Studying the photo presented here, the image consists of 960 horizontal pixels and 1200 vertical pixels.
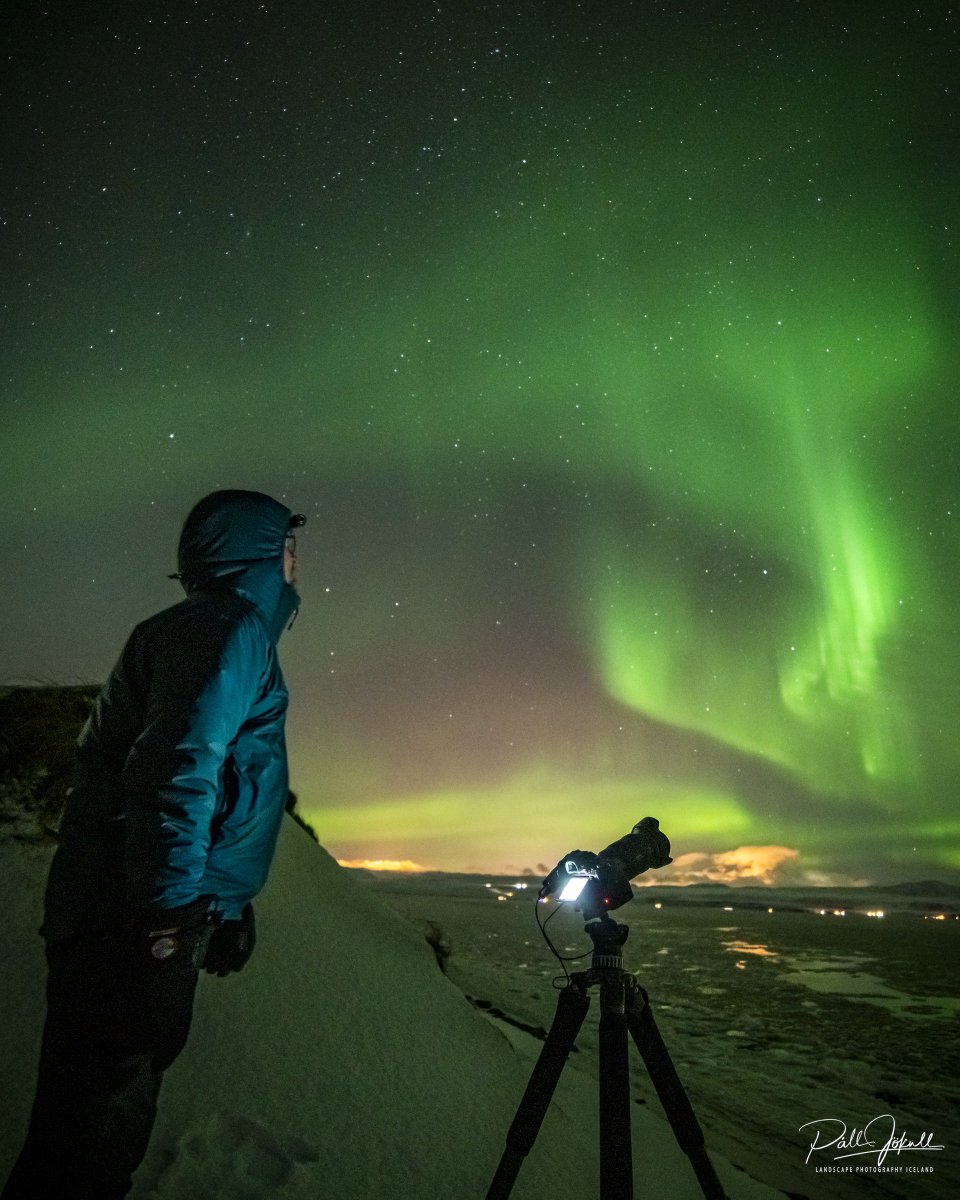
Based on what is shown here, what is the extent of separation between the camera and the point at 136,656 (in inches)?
83.4

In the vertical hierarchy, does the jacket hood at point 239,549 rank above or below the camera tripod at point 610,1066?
above

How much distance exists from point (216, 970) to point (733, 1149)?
159 inches

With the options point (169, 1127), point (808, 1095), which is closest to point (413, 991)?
point (169, 1127)

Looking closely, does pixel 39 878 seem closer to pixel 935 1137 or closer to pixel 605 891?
pixel 605 891

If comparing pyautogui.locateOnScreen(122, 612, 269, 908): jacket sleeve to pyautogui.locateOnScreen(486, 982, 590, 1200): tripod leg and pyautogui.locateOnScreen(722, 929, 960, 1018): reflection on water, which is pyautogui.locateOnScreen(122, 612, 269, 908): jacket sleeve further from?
pyautogui.locateOnScreen(722, 929, 960, 1018): reflection on water

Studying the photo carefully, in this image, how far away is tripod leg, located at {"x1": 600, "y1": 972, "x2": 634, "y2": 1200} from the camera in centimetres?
217

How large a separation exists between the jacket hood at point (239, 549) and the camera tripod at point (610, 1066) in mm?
1727

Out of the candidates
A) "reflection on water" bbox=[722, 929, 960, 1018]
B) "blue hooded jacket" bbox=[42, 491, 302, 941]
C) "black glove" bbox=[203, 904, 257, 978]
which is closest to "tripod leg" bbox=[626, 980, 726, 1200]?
"black glove" bbox=[203, 904, 257, 978]

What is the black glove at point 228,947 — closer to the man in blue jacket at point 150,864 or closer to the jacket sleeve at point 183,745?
the man in blue jacket at point 150,864

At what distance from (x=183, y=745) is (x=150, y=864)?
30 cm

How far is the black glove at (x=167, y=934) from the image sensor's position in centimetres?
167

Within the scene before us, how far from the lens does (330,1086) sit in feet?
10.3

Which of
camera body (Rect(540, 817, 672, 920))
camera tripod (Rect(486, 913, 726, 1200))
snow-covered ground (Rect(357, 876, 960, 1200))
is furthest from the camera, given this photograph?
snow-covered ground (Rect(357, 876, 960, 1200))

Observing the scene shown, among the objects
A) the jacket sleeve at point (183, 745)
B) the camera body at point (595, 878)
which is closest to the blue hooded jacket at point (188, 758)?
the jacket sleeve at point (183, 745)
